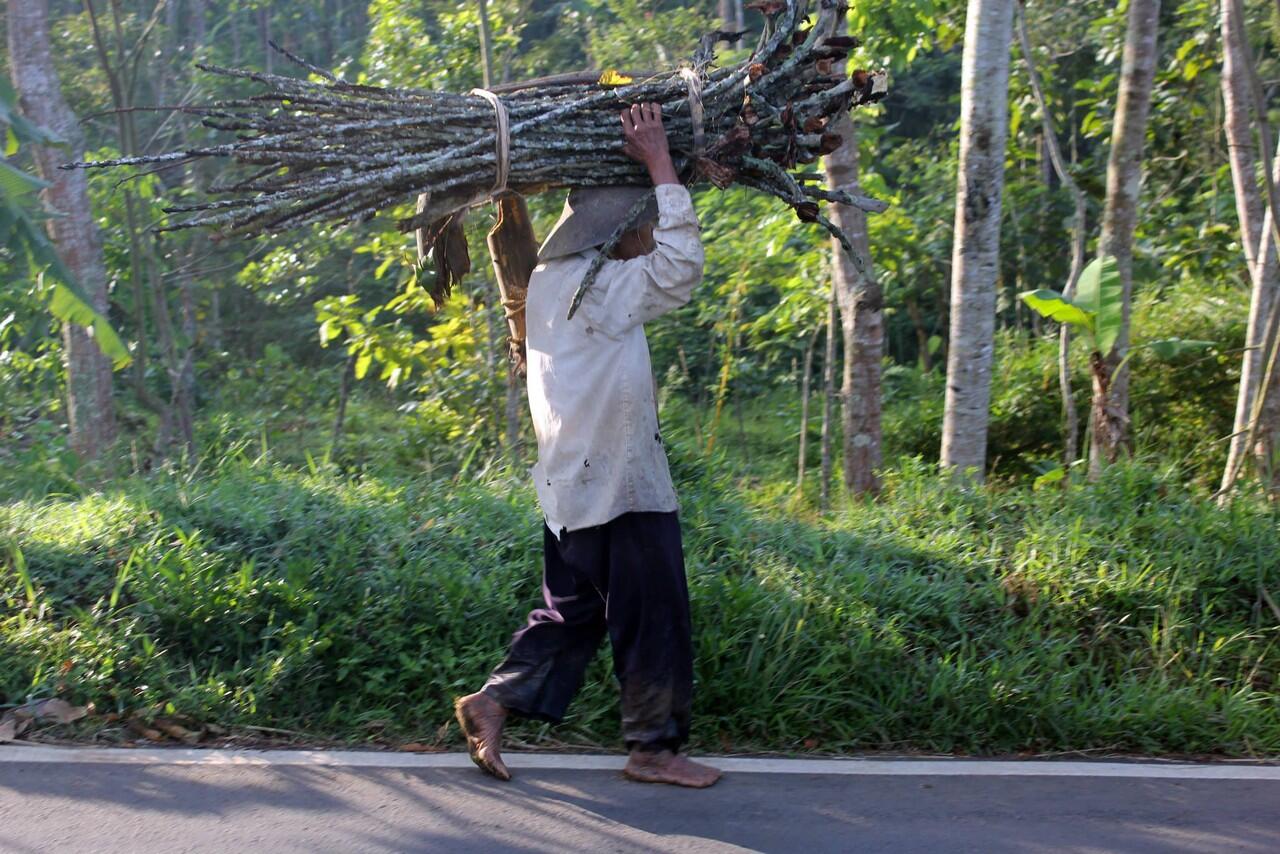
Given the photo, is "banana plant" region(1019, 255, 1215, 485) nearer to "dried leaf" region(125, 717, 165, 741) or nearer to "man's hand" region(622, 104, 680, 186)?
"man's hand" region(622, 104, 680, 186)

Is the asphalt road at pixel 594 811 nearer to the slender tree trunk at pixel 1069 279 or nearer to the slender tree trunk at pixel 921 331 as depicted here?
the slender tree trunk at pixel 1069 279

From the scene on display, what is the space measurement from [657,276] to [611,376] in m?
0.32

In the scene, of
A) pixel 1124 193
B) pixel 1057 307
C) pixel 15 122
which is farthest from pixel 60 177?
pixel 1124 193

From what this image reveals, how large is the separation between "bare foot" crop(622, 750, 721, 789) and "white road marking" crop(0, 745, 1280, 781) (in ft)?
0.41

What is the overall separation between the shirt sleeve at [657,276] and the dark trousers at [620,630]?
0.59 metres

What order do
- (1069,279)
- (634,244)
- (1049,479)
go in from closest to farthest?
(634,244) < (1049,479) < (1069,279)

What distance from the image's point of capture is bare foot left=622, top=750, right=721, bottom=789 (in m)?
3.69

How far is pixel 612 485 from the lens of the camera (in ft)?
11.6

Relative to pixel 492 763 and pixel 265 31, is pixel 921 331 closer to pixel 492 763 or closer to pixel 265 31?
pixel 492 763

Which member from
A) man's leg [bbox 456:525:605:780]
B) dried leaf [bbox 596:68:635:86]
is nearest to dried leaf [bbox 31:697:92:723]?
man's leg [bbox 456:525:605:780]

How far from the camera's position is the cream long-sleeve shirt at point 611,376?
347 cm

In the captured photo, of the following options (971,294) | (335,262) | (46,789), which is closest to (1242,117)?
(971,294)

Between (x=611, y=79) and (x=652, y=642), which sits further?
(x=611, y=79)

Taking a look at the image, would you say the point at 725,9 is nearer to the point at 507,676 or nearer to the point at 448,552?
the point at 448,552
